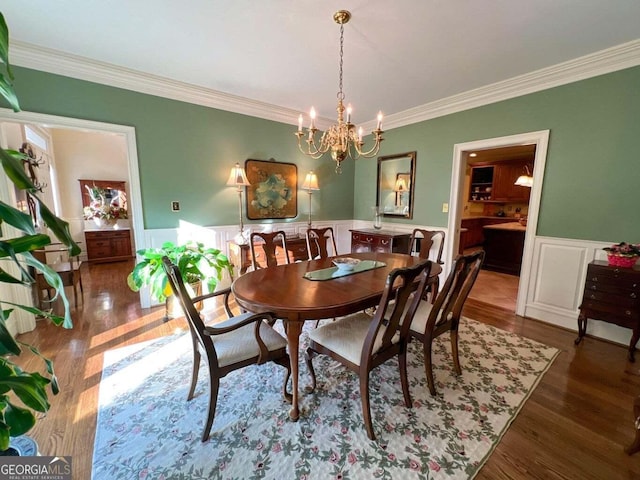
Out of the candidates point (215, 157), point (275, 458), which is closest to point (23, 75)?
point (215, 157)

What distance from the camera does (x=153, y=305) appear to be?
3.30 m

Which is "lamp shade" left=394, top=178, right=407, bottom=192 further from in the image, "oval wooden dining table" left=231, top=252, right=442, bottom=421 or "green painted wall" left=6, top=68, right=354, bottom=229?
"oval wooden dining table" left=231, top=252, right=442, bottom=421

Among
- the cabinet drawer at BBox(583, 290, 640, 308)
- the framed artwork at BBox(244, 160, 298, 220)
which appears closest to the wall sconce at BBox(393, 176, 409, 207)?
the framed artwork at BBox(244, 160, 298, 220)

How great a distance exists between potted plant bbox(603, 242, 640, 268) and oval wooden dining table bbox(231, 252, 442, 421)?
1.58 m

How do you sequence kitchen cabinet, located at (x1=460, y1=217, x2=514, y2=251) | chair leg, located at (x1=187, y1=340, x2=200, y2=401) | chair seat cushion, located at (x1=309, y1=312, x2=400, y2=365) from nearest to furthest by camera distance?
chair seat cushion, located at (x1=309, y1=312, x2=400, y2=365) → chair leg, located at (x1=187, y1=340, x2=200, y2=401) → kitchen cabinet, located at (x1=460, y1=217, x2=514, y2=251)

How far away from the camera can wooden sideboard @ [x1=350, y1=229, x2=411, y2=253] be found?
153 inches

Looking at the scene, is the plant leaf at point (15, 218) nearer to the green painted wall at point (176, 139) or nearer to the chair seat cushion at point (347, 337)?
the chair seat cushion at point (347, 337)

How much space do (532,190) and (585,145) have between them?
569mm

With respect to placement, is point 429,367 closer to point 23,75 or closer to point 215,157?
point 215,157

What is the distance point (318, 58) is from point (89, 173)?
5857 mm

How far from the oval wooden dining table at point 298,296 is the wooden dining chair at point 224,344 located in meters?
0.11

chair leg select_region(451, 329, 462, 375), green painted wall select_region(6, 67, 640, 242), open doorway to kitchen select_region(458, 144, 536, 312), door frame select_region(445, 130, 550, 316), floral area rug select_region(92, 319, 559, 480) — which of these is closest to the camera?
floral area rug select_region(92, 319, 559, 480)

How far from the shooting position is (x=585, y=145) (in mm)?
2635

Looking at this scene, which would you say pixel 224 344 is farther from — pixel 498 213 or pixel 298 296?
pixel 498 213
